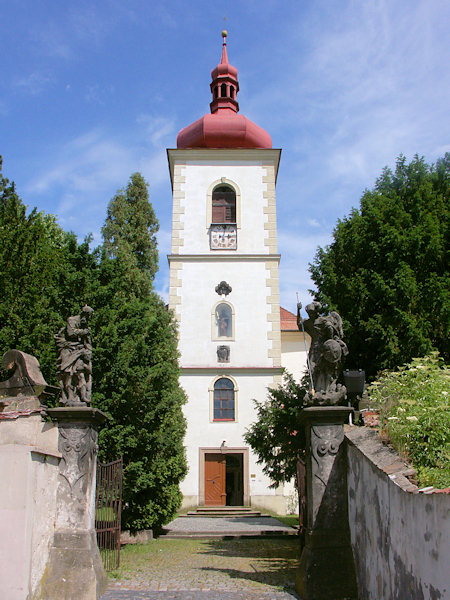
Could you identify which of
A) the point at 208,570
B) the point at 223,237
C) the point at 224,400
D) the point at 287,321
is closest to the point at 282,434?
the point at 208,570

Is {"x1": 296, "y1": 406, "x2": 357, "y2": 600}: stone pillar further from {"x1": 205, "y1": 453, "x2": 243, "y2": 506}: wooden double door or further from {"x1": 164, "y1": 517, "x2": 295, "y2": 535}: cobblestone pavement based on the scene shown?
{"x1": 205, "y1": 453, "x2": 243, "y2": 506}: wooden double door

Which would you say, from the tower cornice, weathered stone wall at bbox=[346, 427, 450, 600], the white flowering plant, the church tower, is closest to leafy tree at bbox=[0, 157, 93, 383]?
weathered stone wall at bbox=[346, 427, 450, 600]

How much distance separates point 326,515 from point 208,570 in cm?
295

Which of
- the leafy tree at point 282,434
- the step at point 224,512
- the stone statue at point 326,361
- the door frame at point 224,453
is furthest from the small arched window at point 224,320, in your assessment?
the stone statue at point 326,361

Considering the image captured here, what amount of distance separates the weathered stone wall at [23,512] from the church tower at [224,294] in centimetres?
1541

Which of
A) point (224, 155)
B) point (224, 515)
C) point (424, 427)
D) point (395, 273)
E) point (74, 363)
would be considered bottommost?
point (224, 515)

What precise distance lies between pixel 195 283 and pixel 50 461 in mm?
17274

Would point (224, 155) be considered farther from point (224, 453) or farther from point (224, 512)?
point (224, 512)

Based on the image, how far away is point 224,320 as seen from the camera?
24.3 m

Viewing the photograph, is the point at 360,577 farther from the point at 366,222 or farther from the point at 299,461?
the point at 366,222

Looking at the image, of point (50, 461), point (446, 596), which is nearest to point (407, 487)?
point (446, 596)

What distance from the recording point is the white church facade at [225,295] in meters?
22.6

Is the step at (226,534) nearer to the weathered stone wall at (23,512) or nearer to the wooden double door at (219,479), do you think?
the wooden double door at (219,479)

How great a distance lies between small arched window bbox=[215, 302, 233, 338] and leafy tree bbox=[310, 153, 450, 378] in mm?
7285
